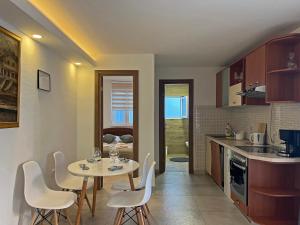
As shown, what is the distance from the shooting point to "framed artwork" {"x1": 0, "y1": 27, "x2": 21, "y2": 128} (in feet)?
7.68

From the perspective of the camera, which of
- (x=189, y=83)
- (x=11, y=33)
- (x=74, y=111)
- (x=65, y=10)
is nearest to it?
(x=11, y=33)

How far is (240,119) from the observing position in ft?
17.3

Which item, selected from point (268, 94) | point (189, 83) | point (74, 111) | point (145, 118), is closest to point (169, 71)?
point (189, 83)

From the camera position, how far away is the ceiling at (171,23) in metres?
2.53

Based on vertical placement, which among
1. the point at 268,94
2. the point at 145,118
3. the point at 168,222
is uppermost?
the point at 268,94

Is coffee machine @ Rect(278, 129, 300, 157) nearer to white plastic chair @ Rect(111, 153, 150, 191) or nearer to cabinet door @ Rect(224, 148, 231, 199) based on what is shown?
cabinet door @ Rect(224, 148, 231, 199)

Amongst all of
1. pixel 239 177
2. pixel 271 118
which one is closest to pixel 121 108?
pixel 271 118

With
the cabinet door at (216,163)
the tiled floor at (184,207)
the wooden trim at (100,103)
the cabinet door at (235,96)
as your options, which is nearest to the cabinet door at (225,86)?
the cabinet door at (235,96)

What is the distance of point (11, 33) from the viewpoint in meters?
2.48

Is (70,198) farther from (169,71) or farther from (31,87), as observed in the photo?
(169,71)

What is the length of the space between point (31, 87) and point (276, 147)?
3281 mm

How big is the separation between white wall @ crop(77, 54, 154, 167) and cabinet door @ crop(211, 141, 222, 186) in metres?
1.18

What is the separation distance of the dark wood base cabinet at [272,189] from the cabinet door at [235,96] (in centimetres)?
141

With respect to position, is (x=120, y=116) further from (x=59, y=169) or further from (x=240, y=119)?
(x=59, y=169)
